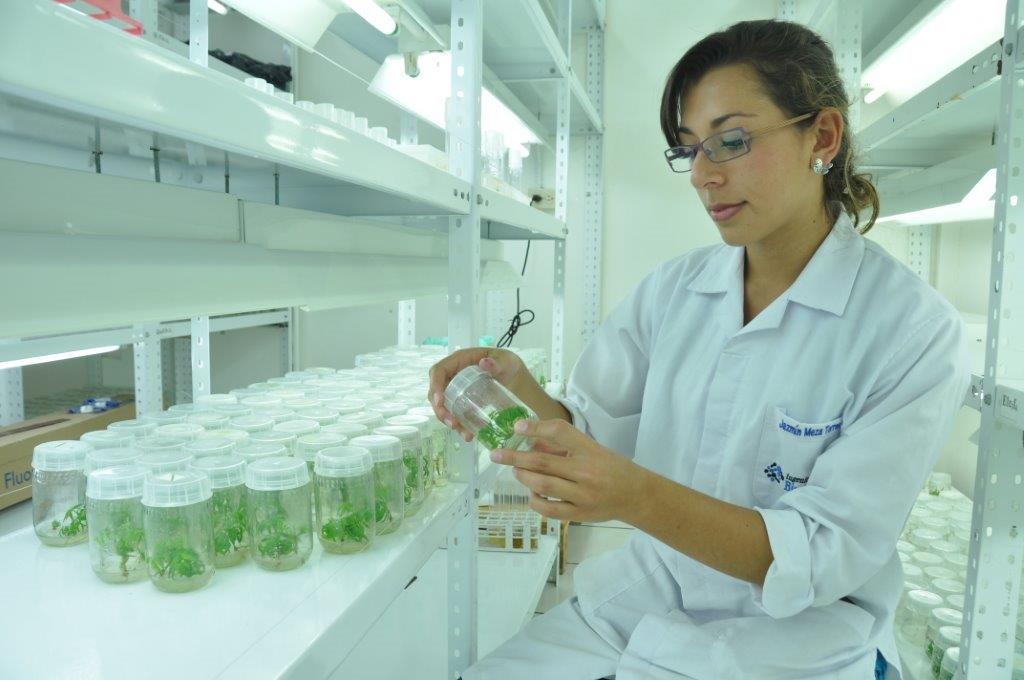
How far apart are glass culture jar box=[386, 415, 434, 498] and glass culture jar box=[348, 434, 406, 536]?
0.11 m

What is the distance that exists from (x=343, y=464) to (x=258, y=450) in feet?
0.43

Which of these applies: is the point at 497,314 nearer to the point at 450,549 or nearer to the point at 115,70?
the point at 450,549

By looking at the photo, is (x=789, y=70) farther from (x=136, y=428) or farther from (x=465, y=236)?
(x=136, y=428)

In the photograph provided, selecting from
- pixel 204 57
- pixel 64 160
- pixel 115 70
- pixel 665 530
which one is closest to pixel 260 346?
pixel 204 57

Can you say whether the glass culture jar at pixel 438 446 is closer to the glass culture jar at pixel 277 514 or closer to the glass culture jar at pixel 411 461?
the glass culture jar at pixel 411 461

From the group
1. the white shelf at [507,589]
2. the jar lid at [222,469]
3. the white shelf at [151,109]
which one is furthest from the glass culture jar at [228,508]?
the white shelf at [507,589]

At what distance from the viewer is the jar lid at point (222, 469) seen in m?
0.86

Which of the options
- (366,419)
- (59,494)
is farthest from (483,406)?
(59,494)

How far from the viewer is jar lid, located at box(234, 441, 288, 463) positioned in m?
0.93

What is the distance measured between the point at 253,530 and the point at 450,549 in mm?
524

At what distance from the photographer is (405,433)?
110 cm

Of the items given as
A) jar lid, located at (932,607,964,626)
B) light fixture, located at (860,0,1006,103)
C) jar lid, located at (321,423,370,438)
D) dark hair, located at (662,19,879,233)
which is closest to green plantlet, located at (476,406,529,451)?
jar lid, located at (321,423,370,438)

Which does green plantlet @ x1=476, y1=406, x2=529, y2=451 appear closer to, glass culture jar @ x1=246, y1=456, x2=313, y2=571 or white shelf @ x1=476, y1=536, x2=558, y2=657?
glass culture jar @ x1=246, y1=456, x2=313, y2=571

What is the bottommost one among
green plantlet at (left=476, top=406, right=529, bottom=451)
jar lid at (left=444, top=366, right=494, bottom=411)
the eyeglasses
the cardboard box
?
the cardboard box
